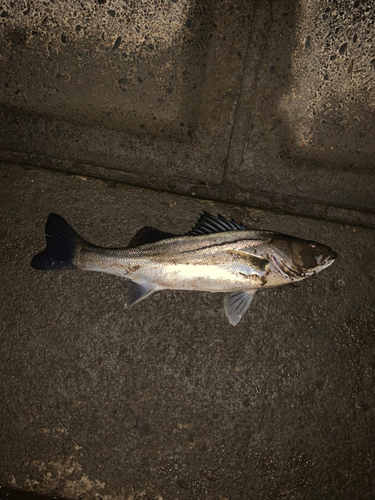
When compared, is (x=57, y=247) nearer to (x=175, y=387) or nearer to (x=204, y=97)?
(x=175, y=387)

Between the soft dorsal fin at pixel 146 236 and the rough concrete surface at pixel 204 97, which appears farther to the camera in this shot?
the rough concrete surface at pixel 204 97

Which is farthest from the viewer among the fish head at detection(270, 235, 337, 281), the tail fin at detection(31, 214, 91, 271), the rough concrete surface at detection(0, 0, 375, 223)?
the rough concrete surface at detection(0, 0, 375, 223)

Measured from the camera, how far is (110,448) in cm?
266

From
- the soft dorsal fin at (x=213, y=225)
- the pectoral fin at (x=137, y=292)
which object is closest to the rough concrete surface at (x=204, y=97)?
the soft dorsal fin at (x=213, y=225)

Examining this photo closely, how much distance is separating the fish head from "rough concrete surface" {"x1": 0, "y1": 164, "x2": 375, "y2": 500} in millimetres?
397

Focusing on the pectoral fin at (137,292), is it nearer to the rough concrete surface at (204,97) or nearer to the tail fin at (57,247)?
the tail fin at (57,247)

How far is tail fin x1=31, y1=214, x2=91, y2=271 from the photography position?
2.63 meters

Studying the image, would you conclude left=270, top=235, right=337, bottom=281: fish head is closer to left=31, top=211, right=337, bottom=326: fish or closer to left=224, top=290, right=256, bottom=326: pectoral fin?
left=31, top=211, right=337, bottom=326: fish

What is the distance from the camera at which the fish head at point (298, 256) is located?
8.23ft

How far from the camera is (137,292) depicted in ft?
8.70

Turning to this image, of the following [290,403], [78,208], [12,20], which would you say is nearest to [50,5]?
[12,20]

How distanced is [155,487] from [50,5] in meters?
4.33

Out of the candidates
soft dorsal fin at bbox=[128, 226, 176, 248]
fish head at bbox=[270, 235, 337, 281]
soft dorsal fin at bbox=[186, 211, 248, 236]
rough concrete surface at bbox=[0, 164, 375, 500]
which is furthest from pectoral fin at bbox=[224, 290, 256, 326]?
soft dorsal fin at bbox=[128, 226, 176, 248]

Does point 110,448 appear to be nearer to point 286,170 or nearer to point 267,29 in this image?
point 286,170
